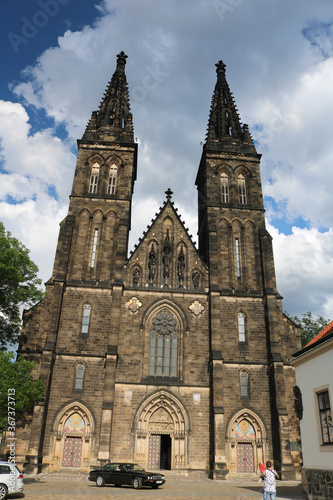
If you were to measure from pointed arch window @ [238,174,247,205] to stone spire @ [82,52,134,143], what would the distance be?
9.52 meters

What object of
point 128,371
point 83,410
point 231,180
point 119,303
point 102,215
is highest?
A: point 231,180

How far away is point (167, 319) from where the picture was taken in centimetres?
2722

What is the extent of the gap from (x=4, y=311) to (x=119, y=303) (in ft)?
24.3

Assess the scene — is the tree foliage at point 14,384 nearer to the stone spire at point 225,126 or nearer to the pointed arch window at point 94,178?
the pointed arch window at point 94,178

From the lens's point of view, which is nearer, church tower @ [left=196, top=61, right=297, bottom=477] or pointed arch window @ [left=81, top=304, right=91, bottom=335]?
church tower @ [left=196, top=61, right=297, bottom=477]

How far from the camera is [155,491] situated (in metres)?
16.8

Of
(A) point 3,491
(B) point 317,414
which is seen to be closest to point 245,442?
(B) point 317,414

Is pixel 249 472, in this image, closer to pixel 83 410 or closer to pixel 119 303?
pixel 83 410

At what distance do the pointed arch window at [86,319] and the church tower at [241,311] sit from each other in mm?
8110

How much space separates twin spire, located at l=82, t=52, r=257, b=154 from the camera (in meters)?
34.3

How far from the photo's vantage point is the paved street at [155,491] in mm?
14633

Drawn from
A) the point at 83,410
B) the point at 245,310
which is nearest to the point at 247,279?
the point at 245,310

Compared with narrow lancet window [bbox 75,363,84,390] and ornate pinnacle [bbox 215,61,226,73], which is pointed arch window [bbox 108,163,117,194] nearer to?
narrow lancet window [bbox 75,363,84,390]

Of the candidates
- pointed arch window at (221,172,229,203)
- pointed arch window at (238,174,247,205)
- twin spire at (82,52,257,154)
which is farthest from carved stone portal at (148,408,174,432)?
twin spire at (82,52,257,154)
